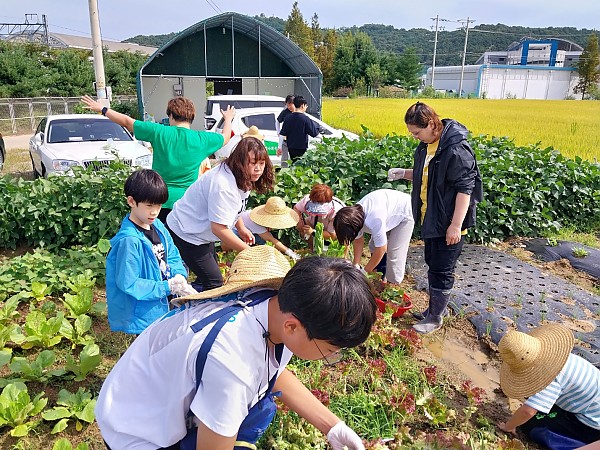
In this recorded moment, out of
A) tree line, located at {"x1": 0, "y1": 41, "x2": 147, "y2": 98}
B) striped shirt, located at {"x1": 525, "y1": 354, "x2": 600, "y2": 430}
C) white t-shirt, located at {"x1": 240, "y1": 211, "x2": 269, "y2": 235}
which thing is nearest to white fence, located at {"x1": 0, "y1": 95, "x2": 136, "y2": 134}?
tree line, located at {"x1": 0, "y1": 41, "x2": 147, "y2": 98}

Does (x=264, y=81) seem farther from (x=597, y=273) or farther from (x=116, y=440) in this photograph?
(x=116, y=440)

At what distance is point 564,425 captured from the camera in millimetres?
2416

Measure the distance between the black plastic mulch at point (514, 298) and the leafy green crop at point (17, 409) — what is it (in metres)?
3.03

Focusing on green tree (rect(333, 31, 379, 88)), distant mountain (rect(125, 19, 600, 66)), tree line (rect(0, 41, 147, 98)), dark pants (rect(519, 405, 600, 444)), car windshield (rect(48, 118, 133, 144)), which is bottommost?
dark pants (rect(519, 405, 600, 444))

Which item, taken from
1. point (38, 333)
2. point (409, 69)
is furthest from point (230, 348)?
point (409, 69)

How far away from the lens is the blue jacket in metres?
2.30

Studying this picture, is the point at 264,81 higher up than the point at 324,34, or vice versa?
the point at 324,34

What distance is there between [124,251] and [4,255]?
11.4 ft

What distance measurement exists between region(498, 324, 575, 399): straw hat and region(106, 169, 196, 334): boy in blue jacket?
1.64 meters

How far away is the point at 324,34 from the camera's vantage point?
5259cm

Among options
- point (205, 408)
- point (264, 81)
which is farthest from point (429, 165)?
point (264, 81)

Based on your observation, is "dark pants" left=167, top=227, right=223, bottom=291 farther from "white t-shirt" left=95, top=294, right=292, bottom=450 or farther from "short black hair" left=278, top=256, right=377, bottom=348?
"short black hair" left=278, top=256, right=377, bottom=348

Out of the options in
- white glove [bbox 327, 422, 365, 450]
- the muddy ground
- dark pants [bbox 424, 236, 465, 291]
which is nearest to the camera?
white glove [bbox 327, 422, 365, 450]

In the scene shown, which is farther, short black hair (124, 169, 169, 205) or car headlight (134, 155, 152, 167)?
car headlight (134, 155, 152, 167)
